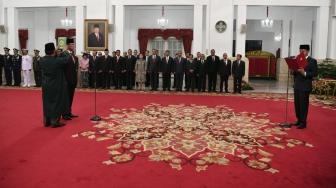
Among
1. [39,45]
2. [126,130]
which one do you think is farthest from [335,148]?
[39,45]

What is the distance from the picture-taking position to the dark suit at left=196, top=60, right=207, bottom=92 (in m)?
12.2

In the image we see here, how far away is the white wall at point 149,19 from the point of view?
19.5m

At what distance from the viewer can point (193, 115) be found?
7.59 meters

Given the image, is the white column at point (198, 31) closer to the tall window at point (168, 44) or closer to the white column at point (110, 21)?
the white column at point (110, 21)

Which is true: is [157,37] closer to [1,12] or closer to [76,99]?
[1,12]

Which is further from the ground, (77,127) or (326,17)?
(326,17)

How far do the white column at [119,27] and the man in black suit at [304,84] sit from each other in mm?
9593

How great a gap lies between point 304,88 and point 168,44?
14.1 metres

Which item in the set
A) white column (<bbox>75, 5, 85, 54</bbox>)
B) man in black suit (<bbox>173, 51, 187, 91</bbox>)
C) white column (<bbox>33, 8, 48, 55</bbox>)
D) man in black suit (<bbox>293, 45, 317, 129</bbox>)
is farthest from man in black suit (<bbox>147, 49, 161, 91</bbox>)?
white column (<bbox>33, 8, 48, 55</bbox>)

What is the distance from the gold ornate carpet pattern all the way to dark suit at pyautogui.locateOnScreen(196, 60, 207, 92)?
4276 millimetres

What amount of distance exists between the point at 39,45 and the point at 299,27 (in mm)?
15334

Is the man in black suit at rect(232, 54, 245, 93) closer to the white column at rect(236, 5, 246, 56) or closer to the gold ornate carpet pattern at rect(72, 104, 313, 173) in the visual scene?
the white column at rect(236, 5, 246, 56)

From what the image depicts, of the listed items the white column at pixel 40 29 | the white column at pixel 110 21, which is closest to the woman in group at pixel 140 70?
the white column at pixel 110 21

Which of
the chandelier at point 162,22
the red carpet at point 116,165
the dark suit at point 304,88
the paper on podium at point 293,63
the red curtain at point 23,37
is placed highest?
the chandelier at point 162,22
